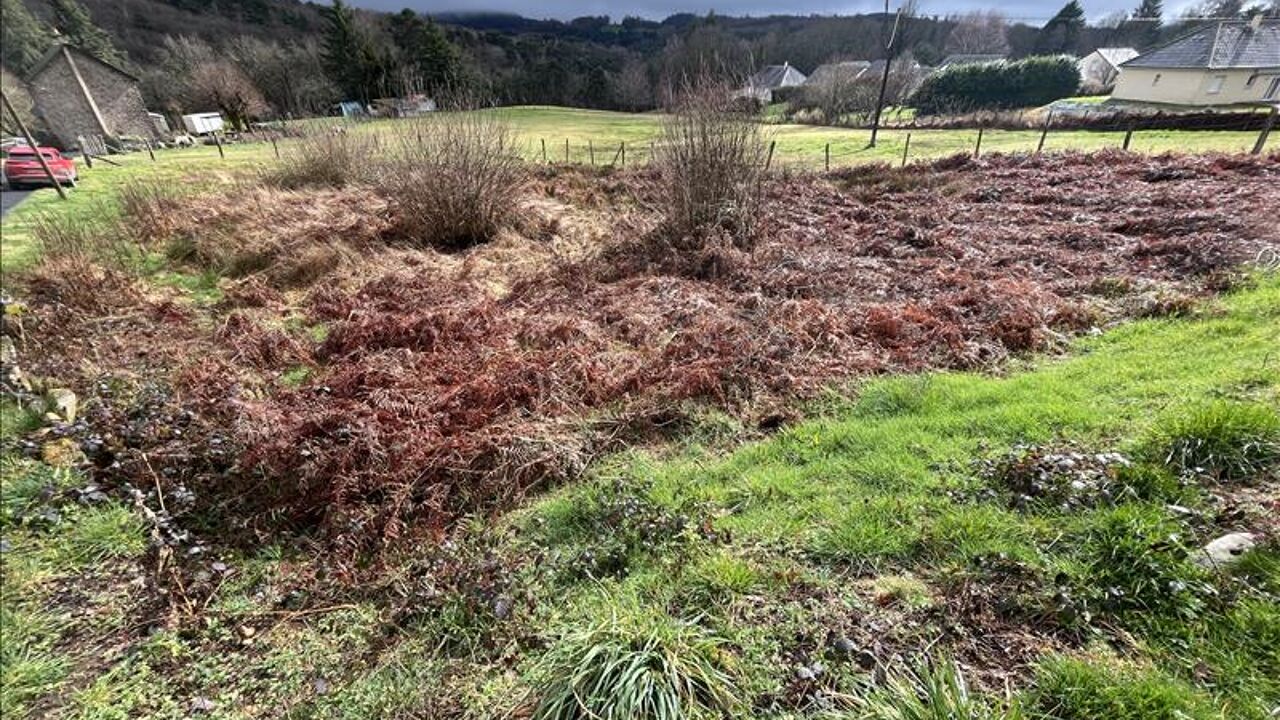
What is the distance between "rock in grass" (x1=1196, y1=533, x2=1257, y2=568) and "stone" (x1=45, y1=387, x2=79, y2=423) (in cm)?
704

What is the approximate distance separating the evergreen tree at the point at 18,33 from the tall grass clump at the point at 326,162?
351 inches

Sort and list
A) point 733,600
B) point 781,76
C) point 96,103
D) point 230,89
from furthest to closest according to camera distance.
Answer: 1. point 781,76
2. point 230,89
3. point 96,103
4. point 733,600

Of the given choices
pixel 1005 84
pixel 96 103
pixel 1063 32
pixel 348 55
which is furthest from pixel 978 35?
pixel 96 103

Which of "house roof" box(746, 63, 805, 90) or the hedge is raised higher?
"house roof" box(746, 63, 805, 90)

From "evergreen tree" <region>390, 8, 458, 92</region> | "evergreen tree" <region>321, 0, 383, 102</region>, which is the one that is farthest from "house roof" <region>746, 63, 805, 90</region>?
"evergreen tree" <region>321, 0, 383, 102</region>

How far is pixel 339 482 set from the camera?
362cm

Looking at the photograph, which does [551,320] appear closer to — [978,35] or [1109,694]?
[1109,694]

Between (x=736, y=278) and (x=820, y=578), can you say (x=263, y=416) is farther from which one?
(x=736, y=278)

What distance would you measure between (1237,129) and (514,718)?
2665cm

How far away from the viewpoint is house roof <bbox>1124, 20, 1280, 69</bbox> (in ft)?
97.1

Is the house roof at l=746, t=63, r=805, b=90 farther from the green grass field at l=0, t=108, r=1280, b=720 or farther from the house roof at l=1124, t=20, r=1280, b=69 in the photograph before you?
the green grass field at l=0, t=108, r=1280, b=720

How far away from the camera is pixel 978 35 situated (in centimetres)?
7300

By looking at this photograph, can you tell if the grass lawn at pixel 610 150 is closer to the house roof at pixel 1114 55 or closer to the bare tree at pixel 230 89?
the bare tree at pixel 230 89

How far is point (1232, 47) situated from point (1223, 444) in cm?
4554
